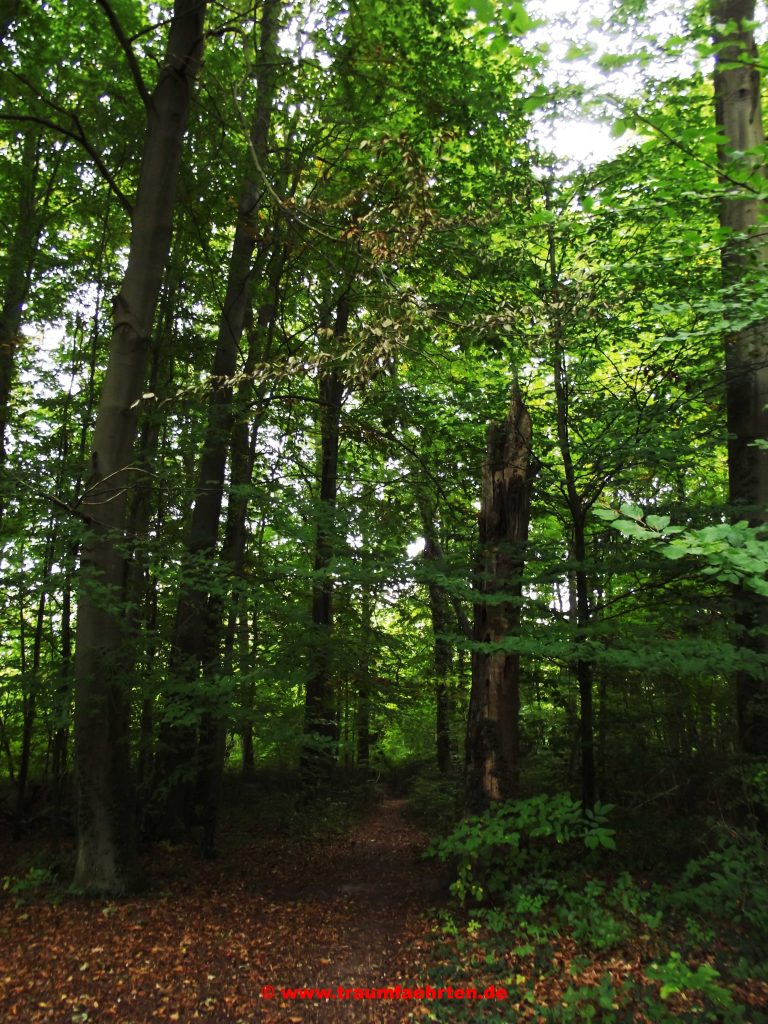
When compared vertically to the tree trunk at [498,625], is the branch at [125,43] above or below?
above

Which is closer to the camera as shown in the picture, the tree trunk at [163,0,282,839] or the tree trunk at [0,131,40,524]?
the tree trunk at [163,0,282,839]

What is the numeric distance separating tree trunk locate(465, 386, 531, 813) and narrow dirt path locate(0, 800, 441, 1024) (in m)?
1.50

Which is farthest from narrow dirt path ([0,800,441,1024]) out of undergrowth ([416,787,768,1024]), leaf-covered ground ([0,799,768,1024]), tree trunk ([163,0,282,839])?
tree trunk ([163,0,282,839])

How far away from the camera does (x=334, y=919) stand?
251 inches

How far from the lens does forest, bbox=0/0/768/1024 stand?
15.4 feet

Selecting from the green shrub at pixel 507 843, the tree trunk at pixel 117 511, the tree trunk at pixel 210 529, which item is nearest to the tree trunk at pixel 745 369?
the green shrub at pixel 507 843

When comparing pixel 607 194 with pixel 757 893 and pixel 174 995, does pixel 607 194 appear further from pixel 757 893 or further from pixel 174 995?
pixel 174 995

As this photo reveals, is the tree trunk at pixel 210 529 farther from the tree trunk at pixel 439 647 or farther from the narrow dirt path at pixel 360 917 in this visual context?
the tree trunk at pixel 439 647

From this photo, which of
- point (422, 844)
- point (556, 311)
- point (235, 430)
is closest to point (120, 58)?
point (235, 430)

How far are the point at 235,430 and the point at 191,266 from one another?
2755 millimetres

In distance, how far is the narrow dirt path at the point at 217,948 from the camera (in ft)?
13.9

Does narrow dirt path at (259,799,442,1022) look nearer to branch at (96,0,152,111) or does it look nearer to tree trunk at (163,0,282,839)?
tree trunk at (163,0,282,839)

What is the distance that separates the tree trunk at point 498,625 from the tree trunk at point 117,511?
142 inches

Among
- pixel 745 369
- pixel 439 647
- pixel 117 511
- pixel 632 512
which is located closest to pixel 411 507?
pixel 439 647
